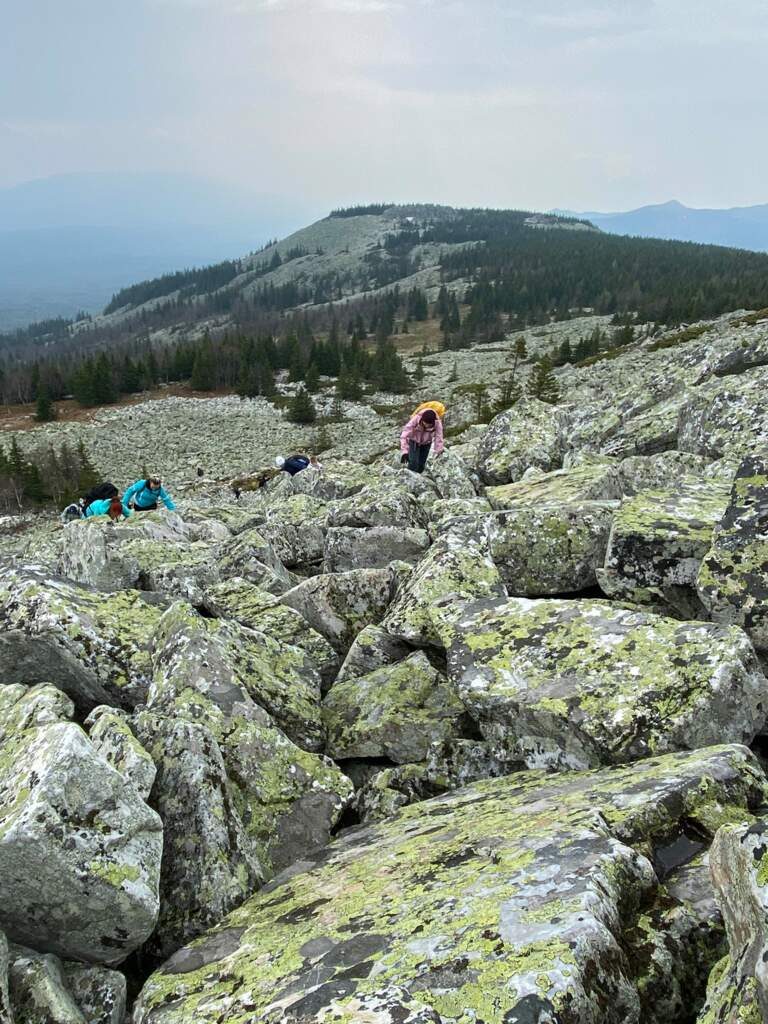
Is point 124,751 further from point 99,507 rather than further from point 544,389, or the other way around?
point 544,389

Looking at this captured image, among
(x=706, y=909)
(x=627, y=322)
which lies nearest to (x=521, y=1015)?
(x=706, y=909)

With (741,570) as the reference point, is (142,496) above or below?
above

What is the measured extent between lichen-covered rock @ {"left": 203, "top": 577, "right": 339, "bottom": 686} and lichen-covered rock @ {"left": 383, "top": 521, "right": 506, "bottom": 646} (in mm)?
1248

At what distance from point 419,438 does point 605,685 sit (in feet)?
47.6

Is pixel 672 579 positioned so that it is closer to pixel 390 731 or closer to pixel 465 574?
pixel 465 574

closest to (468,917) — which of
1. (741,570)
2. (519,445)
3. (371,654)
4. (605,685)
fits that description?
(605,685)

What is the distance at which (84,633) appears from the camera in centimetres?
869

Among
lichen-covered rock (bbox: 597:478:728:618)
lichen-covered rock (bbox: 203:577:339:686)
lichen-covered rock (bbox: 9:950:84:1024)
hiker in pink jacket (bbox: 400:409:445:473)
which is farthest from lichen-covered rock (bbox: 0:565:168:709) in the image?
hiker in pink jacket (bbox: 400:409:445:473)

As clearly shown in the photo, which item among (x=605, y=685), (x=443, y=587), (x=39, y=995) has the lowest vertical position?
(x=39, y=995)

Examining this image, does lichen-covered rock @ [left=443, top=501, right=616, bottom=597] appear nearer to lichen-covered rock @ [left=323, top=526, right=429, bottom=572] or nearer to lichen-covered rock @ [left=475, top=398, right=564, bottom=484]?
lichen-covered rock @ [left=323, top=526, right=429, bottom=572]

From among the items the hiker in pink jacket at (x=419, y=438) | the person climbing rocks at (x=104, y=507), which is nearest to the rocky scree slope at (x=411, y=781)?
the person climbing rocks at (x=104, y=507)

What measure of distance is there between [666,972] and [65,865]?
454 centimetres

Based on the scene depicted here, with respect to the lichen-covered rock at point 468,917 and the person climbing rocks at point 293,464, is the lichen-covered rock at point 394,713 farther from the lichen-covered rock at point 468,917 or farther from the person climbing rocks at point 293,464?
the person climbing rocks at point 293,464

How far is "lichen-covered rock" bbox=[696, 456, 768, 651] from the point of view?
761 centimetres
